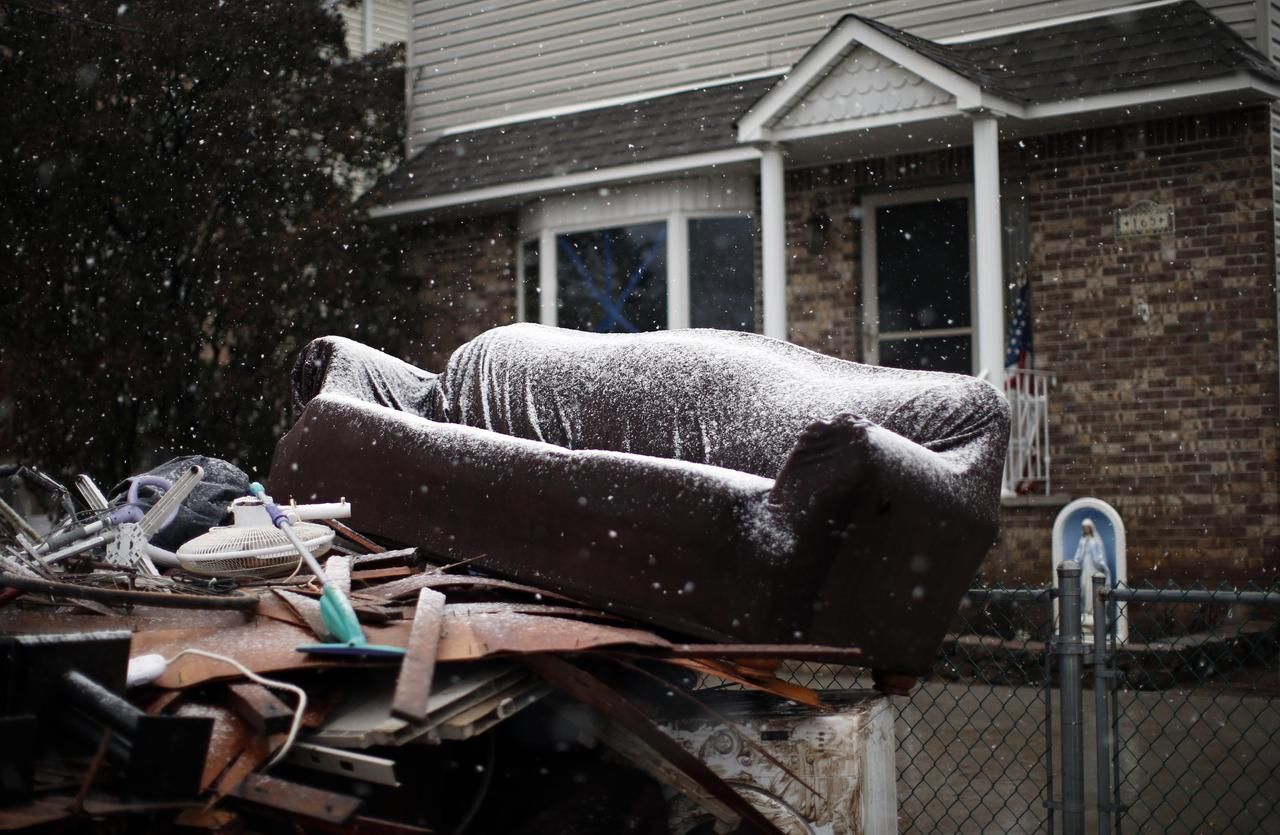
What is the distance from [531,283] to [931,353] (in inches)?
146

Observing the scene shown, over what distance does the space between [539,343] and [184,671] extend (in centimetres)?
265

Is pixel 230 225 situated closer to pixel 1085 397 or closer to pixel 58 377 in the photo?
pixel 58 377

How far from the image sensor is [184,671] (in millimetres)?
2900

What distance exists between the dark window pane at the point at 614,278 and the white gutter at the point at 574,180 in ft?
1.72

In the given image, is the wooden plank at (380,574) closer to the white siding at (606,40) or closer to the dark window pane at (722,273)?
the dark window pane at (722,273)

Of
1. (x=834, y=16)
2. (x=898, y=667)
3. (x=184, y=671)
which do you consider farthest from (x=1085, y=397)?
(x=184, y=671)

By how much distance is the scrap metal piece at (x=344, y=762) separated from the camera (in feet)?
8.74

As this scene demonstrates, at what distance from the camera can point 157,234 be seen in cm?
1072

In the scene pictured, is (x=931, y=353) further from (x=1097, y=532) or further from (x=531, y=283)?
(x=531, y=283)

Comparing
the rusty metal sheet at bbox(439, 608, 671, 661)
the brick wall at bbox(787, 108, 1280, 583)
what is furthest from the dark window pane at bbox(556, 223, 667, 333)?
the rusty metal sheet at bbox(439, 608, 671, 661)

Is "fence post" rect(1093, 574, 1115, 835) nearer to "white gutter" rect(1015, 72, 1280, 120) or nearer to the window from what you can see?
"white gutter" rect(1015, 72, 1280, 120)

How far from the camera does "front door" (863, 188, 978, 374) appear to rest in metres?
9.67

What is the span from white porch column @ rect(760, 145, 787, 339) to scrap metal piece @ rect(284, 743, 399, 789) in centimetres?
694

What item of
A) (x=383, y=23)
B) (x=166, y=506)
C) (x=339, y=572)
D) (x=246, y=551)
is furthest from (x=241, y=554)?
(x=383, y=23)
